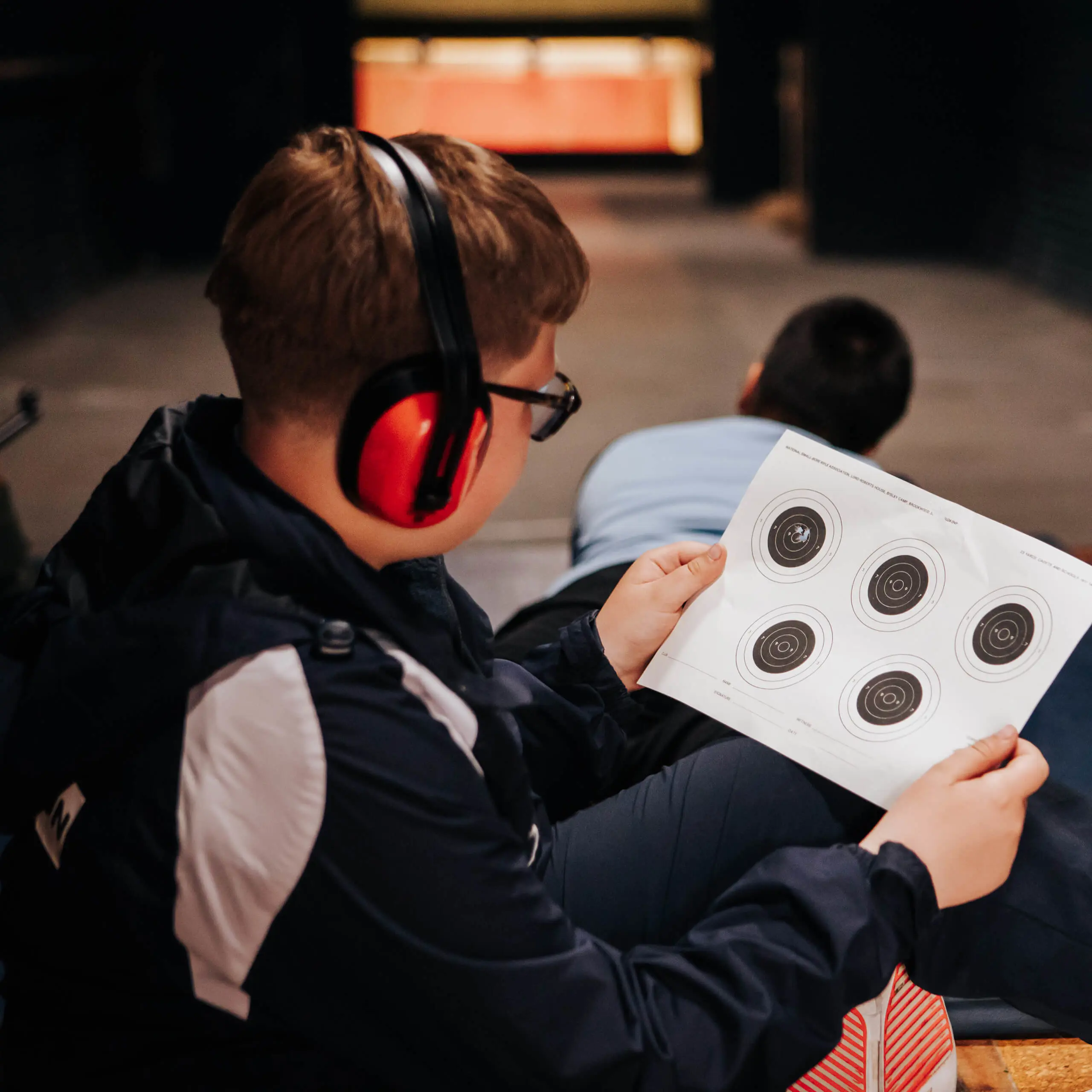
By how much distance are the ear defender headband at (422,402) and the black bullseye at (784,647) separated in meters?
0.34

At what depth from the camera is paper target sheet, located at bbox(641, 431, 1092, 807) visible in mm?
843

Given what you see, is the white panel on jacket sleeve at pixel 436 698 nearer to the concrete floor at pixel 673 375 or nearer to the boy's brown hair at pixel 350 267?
the boy's brown hair at pixel 350 267

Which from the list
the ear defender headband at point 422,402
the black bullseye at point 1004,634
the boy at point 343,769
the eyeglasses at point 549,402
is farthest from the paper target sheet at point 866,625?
the ear defender headband at point 422,402

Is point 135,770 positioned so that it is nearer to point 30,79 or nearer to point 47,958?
point 47,958

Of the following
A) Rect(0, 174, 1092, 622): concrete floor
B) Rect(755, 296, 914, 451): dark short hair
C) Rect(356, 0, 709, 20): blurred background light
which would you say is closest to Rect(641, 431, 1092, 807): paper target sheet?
Rect(755, 296, 914, 451): dark short hair

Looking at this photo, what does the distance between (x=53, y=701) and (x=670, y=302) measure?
5701 millimetres

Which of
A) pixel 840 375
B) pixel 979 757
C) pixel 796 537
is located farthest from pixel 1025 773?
pixel 840 375

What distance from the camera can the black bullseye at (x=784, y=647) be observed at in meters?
0.91

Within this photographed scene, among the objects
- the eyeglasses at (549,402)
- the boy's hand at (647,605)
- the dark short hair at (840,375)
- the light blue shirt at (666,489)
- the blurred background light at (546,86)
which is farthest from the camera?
the blurred background light at (546,86)

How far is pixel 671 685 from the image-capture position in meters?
0.93

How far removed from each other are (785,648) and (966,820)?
20 centimetres

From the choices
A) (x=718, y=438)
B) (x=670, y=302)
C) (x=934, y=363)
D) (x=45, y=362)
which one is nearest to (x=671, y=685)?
(x=718, y=438)

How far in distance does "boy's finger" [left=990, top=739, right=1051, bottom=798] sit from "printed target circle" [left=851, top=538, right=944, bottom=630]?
13 centimetres

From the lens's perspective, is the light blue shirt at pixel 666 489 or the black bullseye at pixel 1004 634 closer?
the black bullseye at pixel 1004 634
